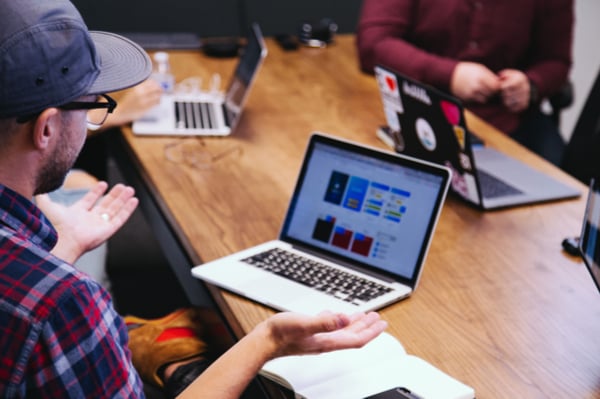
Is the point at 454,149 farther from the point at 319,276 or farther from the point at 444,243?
the point at 319,276

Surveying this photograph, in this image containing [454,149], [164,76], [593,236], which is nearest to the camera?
[593,236]

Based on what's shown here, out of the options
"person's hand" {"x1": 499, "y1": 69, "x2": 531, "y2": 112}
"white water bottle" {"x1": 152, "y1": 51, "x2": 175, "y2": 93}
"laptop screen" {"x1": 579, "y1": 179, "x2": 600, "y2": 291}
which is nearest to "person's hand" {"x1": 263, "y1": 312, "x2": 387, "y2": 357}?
"laptop screen" {"x1": 579, "y1": 179, "x2": 600, "y2": 291}

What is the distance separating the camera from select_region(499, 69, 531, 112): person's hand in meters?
2.44

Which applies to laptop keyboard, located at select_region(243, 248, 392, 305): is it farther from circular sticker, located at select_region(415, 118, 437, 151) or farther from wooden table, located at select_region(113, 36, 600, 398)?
circular sticker, located at select_region(415, 118, 437, 151)

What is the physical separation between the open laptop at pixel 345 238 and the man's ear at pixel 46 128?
1.54 feet

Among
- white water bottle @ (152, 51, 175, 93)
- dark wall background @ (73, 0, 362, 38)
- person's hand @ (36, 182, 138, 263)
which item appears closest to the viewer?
person's hand @ (36, 182, 138, 263)

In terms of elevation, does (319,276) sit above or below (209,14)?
above

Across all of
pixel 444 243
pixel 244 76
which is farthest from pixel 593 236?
pixel 244 76

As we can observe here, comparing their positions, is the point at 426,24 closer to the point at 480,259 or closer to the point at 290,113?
the point at 290,113

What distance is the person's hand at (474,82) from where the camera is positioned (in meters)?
2.41

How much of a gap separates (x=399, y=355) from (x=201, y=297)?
48 cm

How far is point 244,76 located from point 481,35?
91 cm

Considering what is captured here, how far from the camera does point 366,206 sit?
1.49 m

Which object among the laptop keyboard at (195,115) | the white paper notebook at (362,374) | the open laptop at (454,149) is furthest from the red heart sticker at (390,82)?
the white paper notebook at (362,374)
